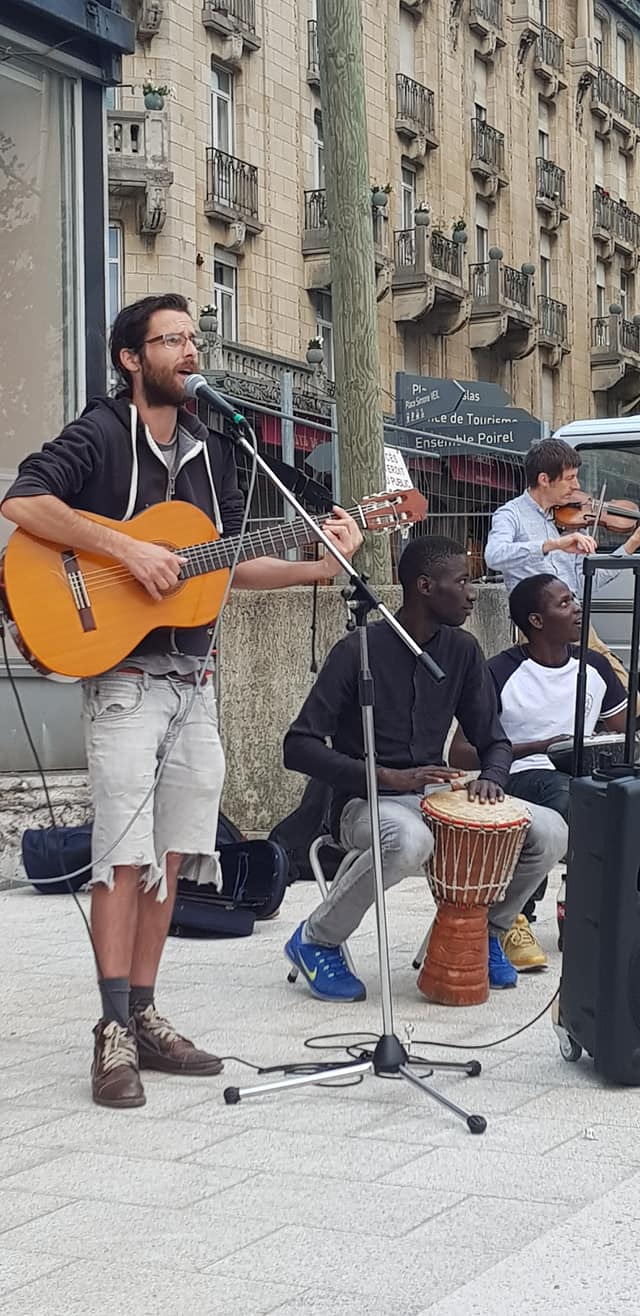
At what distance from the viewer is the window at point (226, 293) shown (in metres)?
30.4

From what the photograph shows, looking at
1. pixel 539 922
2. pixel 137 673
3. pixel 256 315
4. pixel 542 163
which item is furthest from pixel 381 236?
pixel 137 673

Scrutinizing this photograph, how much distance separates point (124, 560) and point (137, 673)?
0.31 m

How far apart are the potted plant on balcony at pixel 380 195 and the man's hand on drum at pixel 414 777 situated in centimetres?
2823

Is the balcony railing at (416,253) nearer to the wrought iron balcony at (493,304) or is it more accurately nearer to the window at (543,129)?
the wrought iron balcony at (493,304)

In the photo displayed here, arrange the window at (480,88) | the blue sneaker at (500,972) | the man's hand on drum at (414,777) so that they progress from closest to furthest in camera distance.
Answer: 1. the man's hand on drum at (414,777)
2. the blue sneaker at (500,972)
3. the window at (480,88)

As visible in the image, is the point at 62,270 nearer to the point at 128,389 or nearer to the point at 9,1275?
the point at 128,389

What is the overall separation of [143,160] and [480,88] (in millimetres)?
13970

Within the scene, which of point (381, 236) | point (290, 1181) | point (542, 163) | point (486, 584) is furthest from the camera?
point (542, 163)

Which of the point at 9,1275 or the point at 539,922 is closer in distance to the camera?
the point at 9,1275

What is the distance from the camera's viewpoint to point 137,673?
4.68 m

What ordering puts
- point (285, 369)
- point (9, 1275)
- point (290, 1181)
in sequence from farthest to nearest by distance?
point (285, 369) → point (290, 1181) → point (9, 1275)

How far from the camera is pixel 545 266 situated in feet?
142

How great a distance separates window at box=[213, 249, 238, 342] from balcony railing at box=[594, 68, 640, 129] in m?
18.2

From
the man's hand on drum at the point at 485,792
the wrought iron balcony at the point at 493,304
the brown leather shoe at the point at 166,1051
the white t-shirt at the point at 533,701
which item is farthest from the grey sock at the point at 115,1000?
the wrought iron balcony at the point at 493,304
